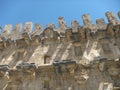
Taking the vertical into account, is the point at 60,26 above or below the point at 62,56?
above

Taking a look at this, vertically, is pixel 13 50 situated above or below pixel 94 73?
above

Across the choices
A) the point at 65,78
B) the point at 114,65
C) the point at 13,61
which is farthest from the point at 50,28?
the point at 114,65

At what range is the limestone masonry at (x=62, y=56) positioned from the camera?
9.02m

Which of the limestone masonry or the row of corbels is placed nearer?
the limestone masonry

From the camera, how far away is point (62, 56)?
1033 centimetres

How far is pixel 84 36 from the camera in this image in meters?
10.9

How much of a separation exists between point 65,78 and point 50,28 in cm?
404

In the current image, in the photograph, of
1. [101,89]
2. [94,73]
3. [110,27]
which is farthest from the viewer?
[110,27]

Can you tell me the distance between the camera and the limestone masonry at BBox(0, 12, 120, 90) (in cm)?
902

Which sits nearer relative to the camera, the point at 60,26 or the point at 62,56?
the point at 62,56

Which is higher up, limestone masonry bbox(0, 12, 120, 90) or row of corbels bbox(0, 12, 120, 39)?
row of corbels bbox(0, 12, 120, 39)

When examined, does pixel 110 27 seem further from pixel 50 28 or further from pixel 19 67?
pixel 19 67

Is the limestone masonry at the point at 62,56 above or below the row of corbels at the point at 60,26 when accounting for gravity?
below

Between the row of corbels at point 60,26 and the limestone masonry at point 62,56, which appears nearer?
the limestone masonry at point 62,56
